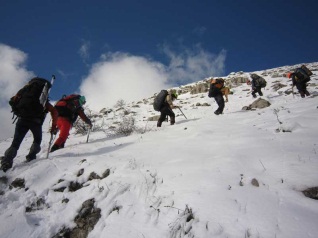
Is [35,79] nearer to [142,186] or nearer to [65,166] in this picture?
[65,166]

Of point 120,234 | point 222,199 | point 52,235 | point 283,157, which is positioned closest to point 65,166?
point 52,235

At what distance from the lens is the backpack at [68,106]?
7.39 metres

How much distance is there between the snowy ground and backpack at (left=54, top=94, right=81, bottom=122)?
6.81 feet

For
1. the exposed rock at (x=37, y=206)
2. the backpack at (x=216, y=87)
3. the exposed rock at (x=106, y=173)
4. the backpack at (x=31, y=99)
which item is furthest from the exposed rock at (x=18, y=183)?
the backpack at (x=216, y=87)

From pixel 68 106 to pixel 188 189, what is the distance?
5.30 meters

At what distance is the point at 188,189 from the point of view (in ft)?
11.0

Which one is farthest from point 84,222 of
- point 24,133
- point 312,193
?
point 24,133

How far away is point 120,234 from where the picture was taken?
10.1 ft

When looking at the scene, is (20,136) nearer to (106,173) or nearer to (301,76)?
(106,173)

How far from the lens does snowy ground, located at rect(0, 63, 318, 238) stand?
274cm

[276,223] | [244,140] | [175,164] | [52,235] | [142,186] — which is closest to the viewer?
[276,223]

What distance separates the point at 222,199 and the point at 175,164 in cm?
136

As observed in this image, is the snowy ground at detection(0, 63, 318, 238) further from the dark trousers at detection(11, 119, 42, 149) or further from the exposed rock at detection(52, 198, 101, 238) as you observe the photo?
the dark trousers at detection(11, 119, 42, 149)

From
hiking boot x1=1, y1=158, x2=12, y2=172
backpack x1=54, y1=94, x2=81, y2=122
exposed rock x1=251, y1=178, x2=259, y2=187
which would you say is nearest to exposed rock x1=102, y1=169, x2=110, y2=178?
hiking boot x1=1, y1=158, x2=12, y2=172
